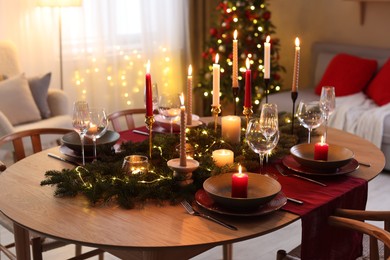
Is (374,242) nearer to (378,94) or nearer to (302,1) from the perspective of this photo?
(378,94)

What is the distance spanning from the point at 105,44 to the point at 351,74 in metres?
2.08

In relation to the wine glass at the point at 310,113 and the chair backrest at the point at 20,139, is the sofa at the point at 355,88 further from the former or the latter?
the chair backrest at the point at 20,139

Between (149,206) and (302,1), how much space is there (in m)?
4.06

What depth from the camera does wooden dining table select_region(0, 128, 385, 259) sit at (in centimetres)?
157

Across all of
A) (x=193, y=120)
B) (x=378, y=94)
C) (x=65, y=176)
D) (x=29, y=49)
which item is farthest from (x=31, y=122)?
(x=378, y=94)

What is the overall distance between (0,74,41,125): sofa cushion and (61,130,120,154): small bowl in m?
1.75

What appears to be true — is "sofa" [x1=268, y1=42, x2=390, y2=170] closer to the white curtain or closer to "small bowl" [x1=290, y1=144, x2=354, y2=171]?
the white curtain

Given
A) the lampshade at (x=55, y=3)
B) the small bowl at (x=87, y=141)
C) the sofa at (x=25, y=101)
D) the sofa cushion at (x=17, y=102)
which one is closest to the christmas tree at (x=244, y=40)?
the lampshade at (x=55, y=3)

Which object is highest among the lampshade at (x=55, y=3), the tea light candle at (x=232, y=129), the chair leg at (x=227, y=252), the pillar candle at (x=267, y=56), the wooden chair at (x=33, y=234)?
the lampshade at (x=55, y=3)

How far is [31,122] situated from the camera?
13.5ft

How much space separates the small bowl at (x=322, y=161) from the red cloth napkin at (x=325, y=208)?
1.7 inches

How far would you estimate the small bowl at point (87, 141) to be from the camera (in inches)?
87.7

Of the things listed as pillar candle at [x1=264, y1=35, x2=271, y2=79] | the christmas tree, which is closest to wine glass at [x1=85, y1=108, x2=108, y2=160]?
pillar candle at [x1=264, y1=35, x2=271, y2=79]

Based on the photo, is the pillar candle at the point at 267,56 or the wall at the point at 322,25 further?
the wall at the point at 322,25
